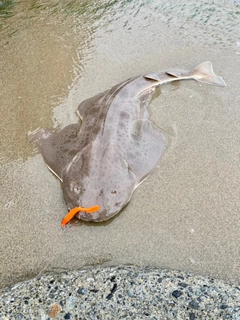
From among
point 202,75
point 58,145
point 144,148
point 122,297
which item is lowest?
point 122,297

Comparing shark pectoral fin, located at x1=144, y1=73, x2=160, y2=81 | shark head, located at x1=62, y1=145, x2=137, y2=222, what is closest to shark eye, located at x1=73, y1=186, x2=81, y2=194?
shark head, located at x1=62, y1=145, x2=137, y2=222

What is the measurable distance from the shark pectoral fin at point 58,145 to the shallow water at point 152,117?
0.11 meters

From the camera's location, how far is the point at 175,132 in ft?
13.8

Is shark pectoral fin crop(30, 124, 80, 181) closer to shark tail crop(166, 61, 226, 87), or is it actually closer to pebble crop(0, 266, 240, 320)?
pebble crop(0, 266, 240, 320)

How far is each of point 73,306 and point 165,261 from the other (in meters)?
0.87

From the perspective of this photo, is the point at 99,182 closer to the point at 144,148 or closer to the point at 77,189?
the point at 77,189

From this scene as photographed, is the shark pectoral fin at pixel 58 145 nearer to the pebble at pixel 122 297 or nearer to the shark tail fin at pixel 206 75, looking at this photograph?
the pebble at pixel 122 297

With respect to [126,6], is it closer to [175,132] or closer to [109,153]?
[175,132]

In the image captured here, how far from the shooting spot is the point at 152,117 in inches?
174

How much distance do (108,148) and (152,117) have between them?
1.02 metres

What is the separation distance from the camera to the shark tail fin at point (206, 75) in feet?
15.6

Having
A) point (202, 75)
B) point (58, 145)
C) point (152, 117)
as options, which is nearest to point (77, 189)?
point (58, 145)

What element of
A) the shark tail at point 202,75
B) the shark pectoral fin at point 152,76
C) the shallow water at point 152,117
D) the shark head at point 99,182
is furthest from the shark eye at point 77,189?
the shark tail at point 202,75

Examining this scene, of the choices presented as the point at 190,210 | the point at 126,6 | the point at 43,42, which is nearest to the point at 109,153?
the point at 190,210
